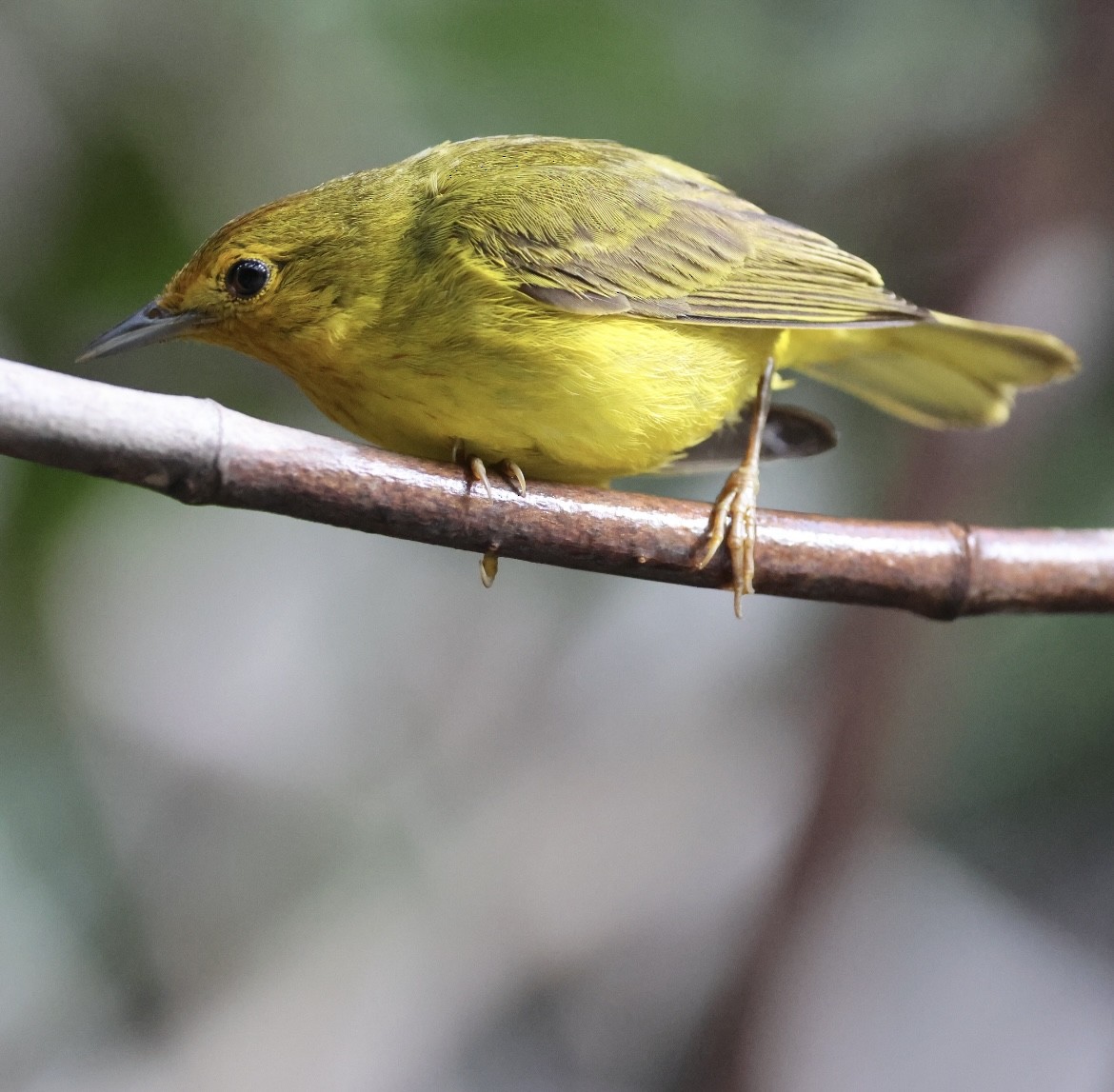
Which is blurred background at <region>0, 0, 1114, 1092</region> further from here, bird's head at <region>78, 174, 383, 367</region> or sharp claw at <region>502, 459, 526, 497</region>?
sharp claw at <region>502, 459, 526, 497</region>

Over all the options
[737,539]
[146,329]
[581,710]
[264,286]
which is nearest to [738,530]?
[737,539]

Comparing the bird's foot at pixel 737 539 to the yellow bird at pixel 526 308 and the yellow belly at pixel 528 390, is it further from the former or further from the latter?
the yellow belly at pixel 528 390

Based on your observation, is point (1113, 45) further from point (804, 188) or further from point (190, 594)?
point (190, 594)

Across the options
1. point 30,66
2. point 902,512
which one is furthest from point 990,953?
point 30,66

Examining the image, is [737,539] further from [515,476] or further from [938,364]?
[938,364]

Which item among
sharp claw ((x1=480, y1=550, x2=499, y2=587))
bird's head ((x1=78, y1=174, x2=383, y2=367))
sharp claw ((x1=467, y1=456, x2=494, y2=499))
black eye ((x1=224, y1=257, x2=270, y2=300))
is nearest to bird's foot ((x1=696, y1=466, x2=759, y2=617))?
sharp claw ((x1=467, y1=456, x2=494, y2=499))
